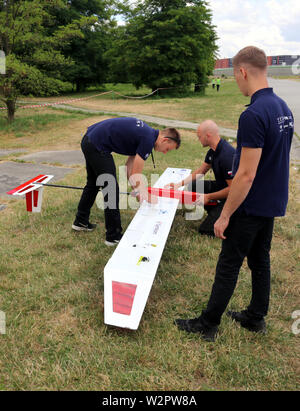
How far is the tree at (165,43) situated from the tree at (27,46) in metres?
13.7

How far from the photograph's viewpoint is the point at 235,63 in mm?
1940

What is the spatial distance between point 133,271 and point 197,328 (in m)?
0.70

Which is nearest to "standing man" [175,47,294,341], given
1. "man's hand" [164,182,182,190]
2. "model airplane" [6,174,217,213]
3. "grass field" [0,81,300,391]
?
"grass field" [0,81,300,391]

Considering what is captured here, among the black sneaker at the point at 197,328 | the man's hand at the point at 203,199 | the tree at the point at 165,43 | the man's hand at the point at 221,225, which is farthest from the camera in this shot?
the tree at the point at 165,43

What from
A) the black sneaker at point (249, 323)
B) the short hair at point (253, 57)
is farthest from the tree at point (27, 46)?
the black sneaker at point (249, 323)

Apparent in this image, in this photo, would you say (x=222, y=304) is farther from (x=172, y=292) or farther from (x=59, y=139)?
(x=59, y=139)

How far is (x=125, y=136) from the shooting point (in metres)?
3.45

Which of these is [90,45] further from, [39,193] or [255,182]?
[255,182]

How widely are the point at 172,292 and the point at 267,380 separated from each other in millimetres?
1145

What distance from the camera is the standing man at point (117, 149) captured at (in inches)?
130

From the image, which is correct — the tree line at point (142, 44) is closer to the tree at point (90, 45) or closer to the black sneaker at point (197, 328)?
the tree at point (90, 45)

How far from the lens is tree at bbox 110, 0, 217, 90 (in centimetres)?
2500

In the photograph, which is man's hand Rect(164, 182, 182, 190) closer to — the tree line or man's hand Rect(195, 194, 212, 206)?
man's hand Rect(195, 194, 212, 206)
